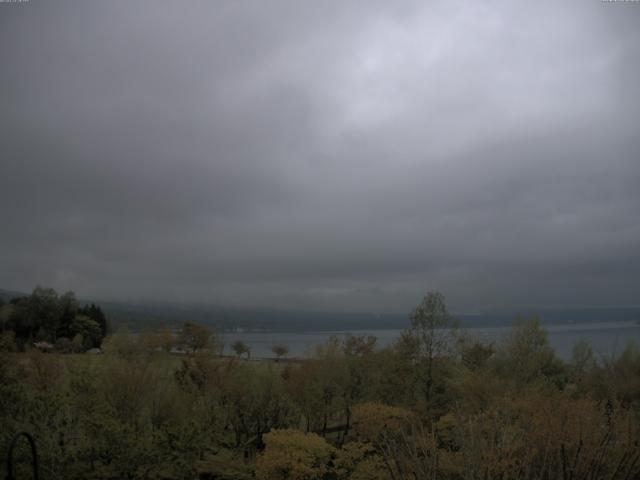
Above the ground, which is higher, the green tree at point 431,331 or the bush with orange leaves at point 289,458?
the green tree at point 431,331

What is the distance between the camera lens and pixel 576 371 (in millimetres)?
50500

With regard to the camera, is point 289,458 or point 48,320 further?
point 48,320

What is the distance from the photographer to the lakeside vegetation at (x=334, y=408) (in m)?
18.6

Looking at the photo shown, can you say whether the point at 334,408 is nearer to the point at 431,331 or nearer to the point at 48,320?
the point at 431,331

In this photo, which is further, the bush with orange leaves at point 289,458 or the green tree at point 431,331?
the green tree at point 431,331

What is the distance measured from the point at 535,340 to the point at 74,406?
40.5 meters

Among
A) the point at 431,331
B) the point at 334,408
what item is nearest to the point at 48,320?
the point at 334,408

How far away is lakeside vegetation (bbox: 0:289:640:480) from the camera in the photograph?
1856cm

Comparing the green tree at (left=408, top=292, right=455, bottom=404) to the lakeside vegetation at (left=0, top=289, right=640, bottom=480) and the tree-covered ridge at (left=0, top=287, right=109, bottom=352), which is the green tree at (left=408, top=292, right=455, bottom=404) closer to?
the lakeside vegetation at (left=0, top=289, right=640, bottom=480)

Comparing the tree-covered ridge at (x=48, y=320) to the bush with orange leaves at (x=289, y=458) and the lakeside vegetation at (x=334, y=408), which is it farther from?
the bush with orange leaves at (x=289, y=458)

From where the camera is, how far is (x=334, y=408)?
138 feet

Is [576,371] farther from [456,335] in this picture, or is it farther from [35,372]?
[35,372]

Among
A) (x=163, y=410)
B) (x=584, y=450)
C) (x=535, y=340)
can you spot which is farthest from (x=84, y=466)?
(x=535, y=340)

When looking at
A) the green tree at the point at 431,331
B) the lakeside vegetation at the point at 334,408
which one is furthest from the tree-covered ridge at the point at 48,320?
the green tree at the point at 431,331
